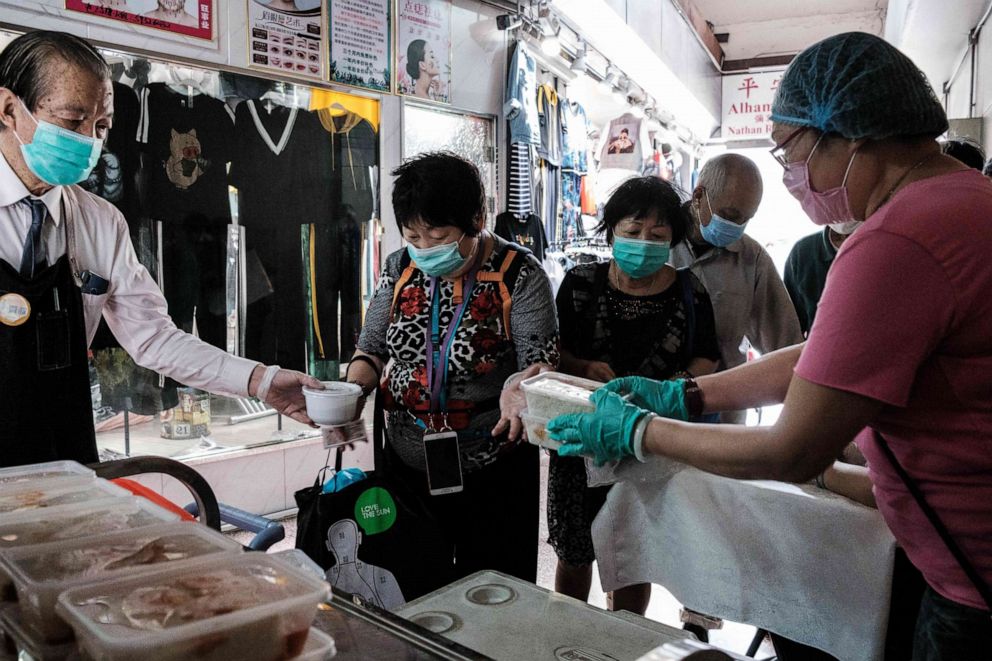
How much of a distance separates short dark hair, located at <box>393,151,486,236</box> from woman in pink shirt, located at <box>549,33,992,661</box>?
3.49 ft

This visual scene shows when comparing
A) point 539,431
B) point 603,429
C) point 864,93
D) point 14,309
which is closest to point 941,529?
point 603,429

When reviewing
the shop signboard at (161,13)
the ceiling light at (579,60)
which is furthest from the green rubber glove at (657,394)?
the ceiling light at (579,60)

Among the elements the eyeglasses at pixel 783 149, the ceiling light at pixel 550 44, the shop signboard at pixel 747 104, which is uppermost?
the shop signboard at pixel 747 104

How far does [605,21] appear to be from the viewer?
21.0 feet

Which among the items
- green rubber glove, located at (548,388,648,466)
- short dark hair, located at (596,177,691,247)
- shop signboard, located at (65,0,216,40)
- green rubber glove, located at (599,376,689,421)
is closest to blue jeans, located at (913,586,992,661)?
green rubber glove, located at (548,388,648,466)

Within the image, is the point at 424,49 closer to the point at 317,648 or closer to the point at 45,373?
the point at 45,373

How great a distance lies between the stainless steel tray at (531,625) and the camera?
1.24m

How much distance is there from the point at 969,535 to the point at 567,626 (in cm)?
66

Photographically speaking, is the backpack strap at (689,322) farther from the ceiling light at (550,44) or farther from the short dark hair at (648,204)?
the ceiling light at (550,44)

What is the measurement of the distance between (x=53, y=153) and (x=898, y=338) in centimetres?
188

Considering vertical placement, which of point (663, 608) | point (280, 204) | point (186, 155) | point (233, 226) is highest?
point (186, 155)

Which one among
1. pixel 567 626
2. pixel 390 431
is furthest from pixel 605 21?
pixel 567 626

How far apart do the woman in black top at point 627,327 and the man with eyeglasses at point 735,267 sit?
0.28 metres

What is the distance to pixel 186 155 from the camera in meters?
3.92
